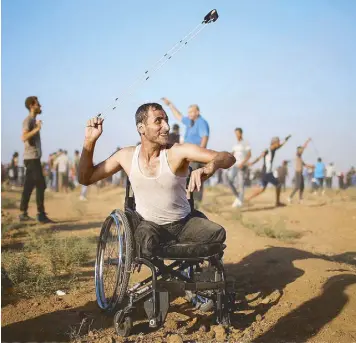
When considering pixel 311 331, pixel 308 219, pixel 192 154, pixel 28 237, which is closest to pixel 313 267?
pixel 311 331

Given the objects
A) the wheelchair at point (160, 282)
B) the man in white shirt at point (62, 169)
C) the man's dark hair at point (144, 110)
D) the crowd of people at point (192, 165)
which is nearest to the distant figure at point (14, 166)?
the crowd of people at point (192, 165)

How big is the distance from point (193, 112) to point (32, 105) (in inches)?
120

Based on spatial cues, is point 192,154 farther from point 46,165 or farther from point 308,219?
point 46,165

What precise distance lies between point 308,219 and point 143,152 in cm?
784

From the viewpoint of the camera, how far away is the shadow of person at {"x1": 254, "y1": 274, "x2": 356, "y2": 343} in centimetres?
324

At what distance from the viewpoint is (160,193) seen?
348 cm

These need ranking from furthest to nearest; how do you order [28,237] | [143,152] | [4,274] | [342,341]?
[28,237] → [4,274] → [143,152] → [342,341]

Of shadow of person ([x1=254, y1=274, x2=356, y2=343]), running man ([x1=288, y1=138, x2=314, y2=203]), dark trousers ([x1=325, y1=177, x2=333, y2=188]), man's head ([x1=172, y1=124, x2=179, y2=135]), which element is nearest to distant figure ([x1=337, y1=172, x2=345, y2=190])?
dark trousers ([x1=325, y1=177, x2=333, y2=188])

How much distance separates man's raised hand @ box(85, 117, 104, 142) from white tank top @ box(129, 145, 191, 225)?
1.23ft

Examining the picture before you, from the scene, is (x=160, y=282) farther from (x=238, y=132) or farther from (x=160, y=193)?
(x=238, y=132)

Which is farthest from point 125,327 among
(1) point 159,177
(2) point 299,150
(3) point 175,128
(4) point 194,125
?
(2) point 299,150

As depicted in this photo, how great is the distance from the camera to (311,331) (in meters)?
3.29

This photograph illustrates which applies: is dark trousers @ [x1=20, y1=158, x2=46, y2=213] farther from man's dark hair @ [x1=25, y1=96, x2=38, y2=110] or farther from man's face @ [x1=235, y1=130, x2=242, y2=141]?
man's face @ [x1=235, y1=130, x2=242, y2=141]

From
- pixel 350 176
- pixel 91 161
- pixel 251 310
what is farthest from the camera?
pixel 350 176
